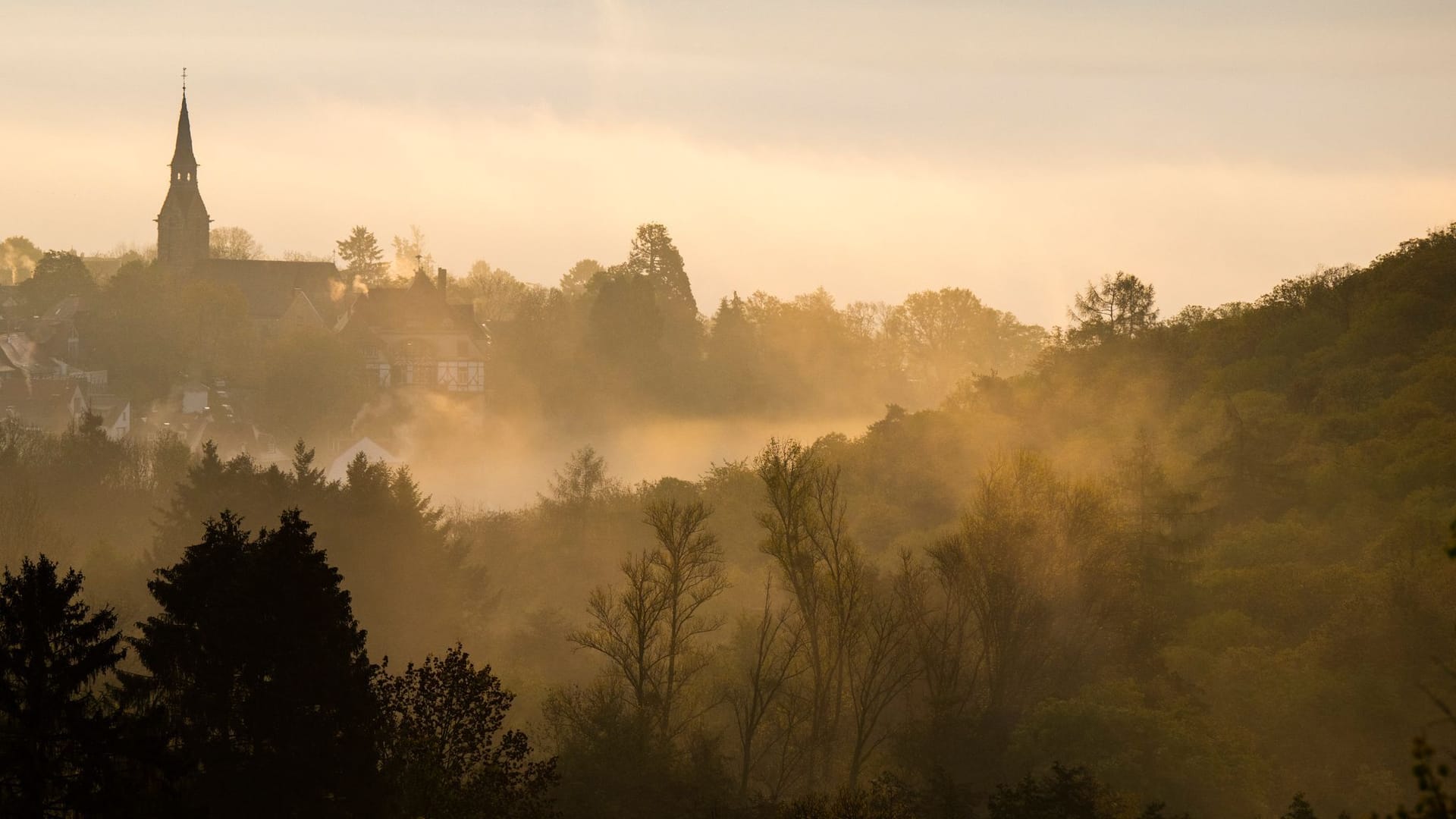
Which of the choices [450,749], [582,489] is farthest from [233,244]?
[450,749]

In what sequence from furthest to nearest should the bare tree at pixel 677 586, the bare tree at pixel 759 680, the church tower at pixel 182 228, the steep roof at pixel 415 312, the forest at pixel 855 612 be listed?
the church tower at pixel 182 228 → the steep roof at pixel 415 312 → the bare tree at pixel 677 586 → the bare tree at pixel 759 680 → the forest at pixel 855 612

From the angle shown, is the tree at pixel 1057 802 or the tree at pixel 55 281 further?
the tree at pixel 55 281

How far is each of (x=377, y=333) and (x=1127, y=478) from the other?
2639 inches

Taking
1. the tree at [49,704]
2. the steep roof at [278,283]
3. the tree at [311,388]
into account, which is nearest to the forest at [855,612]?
the tree at [49,704]

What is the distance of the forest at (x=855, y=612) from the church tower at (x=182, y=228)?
41.6 meters

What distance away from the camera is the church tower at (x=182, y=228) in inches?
4779

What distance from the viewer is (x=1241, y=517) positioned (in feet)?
189

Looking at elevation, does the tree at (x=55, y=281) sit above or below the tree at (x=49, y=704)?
above

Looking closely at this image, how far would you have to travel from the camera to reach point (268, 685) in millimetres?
22125

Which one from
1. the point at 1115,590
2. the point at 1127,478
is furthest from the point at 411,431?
the point at 1115,590

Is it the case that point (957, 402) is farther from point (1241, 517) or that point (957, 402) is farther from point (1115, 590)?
point (1115, 590)

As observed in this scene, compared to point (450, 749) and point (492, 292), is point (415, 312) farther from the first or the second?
point (450, 749)

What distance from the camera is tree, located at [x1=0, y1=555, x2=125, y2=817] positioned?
18438 mm

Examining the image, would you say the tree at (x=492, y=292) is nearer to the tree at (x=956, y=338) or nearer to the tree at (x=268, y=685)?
the tree at (x=956, y=338)
